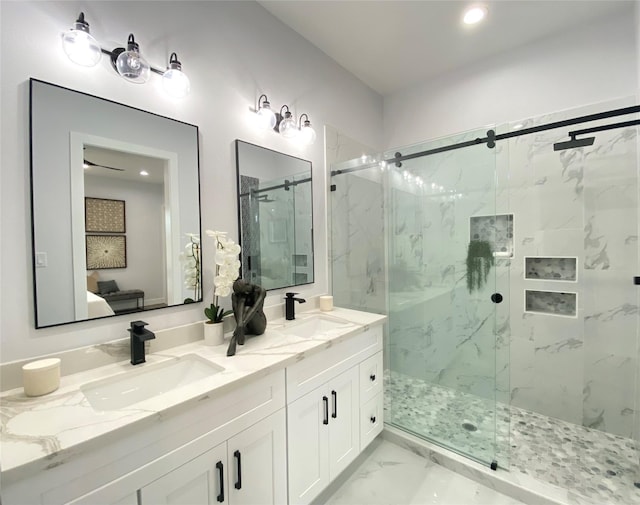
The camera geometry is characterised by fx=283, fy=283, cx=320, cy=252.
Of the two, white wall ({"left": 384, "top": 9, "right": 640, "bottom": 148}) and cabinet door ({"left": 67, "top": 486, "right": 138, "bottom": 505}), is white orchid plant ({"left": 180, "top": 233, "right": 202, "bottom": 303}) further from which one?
white wall ({"left": 384, "top": 9, "right": 640, "bottom": 148})

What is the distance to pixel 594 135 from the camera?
6.39ft

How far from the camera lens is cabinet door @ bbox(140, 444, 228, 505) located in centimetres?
84

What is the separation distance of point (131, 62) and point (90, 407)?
4.16 ft

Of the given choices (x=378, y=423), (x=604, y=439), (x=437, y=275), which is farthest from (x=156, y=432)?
(x=604, y=439)

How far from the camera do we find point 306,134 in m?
1.96

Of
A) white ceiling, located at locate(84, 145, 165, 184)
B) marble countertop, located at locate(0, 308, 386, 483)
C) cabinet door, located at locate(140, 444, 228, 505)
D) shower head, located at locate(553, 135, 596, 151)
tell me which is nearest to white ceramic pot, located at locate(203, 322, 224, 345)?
marble countertop, located at locate(0, 308, 386, 483)

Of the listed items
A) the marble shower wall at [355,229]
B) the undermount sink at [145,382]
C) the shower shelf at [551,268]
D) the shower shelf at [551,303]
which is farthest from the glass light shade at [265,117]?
the shower shelf at [551,303]

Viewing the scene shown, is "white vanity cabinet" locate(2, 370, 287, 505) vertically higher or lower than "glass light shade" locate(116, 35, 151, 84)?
lower

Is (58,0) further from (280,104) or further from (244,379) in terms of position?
(244,379)

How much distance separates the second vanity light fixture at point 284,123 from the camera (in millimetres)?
1708

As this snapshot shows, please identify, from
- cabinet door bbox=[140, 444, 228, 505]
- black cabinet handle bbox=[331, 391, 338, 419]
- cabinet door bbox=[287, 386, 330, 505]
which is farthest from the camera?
black cabinet handle bbox=[331, 391, 338, 419]

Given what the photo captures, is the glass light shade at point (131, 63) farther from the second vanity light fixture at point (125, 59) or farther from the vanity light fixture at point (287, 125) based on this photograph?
the vanity light fixture at point (287, 125)

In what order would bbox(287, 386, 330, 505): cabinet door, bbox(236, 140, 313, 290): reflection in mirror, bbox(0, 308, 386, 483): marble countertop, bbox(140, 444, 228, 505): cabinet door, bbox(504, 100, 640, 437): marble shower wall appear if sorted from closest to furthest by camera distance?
1. bbox(0, 308, 386, 483): marble countertop
2. bbox(140, 444, 228, 505): cabinet door
3. bbox(287, 386, 330, 505): cabinet door
4. bbox(236, 140, 313, 290): reflection in mirror
5. bbox(504, 100, 640, 437): marble shower wall

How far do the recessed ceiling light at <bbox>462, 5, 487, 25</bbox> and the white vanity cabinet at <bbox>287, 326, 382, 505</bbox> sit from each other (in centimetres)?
210
